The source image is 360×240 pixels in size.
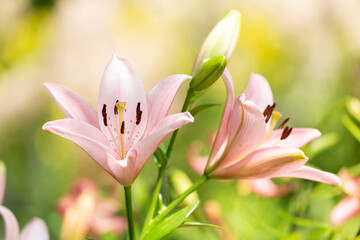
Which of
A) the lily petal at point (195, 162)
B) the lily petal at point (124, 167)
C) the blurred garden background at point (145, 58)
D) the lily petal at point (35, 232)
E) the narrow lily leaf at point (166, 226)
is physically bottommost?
the blurred garden background at point (145, 58)

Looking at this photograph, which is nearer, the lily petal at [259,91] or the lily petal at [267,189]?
the lily petal at [259,91]

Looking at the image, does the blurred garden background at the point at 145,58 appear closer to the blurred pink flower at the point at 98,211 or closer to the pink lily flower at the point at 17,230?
the blurred pink flower at the point at 98,211

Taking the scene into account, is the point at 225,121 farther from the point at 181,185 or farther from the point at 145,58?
the point at 145,58

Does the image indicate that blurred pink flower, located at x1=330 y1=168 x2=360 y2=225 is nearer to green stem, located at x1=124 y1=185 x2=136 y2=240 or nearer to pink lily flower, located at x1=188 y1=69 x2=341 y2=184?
pink lily flower, located at x1=188 y1=69 x2=341 y2=184

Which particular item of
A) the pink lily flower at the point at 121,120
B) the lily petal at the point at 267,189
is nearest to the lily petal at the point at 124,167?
the pink lily flower at the point at 121,120

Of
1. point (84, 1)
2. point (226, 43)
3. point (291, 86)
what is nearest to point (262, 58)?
point (291, 86)

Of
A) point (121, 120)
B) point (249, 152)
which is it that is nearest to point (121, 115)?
point (121, 120)

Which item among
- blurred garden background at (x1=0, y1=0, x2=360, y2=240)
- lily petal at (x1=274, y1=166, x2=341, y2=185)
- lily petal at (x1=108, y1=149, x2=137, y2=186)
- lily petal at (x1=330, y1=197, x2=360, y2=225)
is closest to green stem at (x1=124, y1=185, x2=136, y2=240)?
lily petal at (x1=108, y1=149, x2=137, y2=186)
